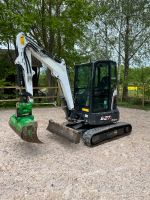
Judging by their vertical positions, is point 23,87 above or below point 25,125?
above

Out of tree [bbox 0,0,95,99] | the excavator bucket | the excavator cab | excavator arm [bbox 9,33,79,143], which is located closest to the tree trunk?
tree [bbox 0,0,95,99]

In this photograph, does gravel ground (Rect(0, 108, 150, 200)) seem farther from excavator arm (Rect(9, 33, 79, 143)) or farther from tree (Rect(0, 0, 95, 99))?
tree (Rect(0, 0, 95, 99))

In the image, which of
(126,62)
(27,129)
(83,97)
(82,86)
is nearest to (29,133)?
(27,129)

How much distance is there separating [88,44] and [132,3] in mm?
4119

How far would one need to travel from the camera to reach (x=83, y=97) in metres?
7.61

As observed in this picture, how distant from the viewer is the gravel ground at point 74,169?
169 inches

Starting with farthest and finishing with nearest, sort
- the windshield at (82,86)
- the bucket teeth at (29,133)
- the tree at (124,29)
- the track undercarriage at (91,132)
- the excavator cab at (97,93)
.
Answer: the tree at (124,29) < the windshield at (82,86) < the excavator cab at (97,93) < the track undercarriage at (91,132) < the bucket teeth at (29,133)

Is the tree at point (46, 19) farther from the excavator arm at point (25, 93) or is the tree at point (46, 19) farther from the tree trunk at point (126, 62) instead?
the excavator arm at point (25, 93)

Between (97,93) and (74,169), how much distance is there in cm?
263

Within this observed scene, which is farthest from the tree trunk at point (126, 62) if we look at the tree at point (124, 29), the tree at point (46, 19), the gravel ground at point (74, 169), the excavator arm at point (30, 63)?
the excavator arm at point (30, 63)

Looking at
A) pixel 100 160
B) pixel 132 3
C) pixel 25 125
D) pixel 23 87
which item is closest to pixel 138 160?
pixel 100 160

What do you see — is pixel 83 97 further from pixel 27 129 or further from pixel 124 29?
pixel 124 29

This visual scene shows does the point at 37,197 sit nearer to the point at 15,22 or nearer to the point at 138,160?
the point at 138,160

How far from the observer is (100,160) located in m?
5.84
